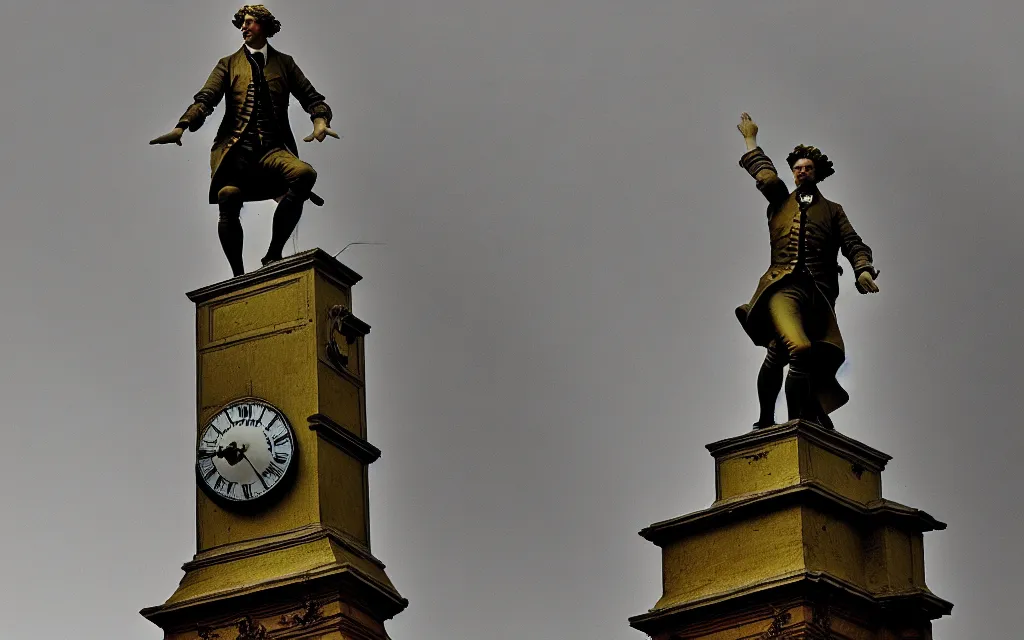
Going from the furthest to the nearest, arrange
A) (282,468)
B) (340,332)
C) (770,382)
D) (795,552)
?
(770,382)
(340,332)
(795,552)
(282,468)

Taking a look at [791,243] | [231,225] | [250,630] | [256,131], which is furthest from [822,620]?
[256,131]

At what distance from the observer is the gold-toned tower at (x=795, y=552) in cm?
4341

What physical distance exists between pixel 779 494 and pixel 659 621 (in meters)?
1.99

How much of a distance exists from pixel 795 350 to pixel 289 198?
215 inches

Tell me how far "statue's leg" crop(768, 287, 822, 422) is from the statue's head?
6042mm

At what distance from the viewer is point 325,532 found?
4266cm

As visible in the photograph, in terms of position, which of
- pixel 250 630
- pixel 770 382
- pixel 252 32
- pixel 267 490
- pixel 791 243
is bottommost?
pixel 250 630

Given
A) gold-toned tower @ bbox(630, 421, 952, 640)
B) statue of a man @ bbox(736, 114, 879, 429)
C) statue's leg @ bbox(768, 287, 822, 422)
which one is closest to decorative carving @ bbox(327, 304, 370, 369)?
gold-toned tower @ bbox(630, 421, 952, 640)

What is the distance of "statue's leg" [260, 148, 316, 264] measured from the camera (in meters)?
44.7

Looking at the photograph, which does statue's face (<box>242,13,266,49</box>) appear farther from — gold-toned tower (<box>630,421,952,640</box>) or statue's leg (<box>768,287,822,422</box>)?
gold-toned tower (<box>630,421,952,640</box>)

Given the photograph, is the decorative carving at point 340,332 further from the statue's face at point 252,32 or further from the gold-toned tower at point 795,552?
the gold-toned tower at point 795,552

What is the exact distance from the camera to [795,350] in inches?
1737

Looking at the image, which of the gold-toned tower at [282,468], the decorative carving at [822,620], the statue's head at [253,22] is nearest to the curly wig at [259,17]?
the statue's head at [253,22]

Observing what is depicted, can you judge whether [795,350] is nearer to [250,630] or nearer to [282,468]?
[282,468]
